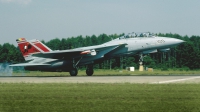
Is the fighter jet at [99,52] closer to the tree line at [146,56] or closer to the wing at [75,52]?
the wing at [75,52]

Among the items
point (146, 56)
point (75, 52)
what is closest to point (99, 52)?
point (75, 52)

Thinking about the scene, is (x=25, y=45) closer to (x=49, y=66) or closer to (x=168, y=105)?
(x=49, y=66)

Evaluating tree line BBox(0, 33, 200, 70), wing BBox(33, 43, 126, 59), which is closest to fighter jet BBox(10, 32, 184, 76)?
wing BBox(33, 43, 126, 59)

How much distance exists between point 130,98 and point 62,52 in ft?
64.3

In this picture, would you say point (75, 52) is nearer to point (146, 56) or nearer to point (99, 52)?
point (99, 52)

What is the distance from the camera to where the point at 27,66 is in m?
33.8

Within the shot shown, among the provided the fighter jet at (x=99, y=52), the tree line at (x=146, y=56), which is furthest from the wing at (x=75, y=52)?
the tree line at (x=146, y=56)

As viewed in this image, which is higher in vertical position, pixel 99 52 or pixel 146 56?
pixel 146 56

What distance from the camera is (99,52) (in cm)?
3250

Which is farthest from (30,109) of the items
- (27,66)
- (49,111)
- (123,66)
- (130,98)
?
(123,66)

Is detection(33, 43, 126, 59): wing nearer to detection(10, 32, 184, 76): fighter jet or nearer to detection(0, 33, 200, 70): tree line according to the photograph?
detection(10, 32, 184, 76): fighter jet

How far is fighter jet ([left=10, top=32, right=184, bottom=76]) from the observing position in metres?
31.4

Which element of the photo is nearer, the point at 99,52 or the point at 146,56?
the point at 99,52

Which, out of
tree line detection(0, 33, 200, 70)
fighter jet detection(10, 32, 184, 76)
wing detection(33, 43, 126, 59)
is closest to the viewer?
fighter jet detection(10, 32, 184, 76)
